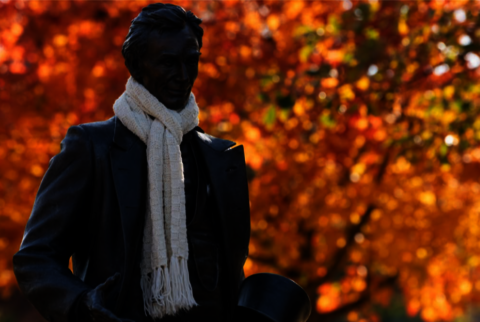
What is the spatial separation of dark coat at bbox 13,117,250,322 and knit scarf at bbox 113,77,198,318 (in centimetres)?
4

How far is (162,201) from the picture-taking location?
2.68 meters

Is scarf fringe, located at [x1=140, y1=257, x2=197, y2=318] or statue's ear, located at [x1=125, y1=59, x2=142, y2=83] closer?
scarf fringe, located at [x1=140, y1=257, x2=197, y2=318]

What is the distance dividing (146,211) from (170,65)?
56cm

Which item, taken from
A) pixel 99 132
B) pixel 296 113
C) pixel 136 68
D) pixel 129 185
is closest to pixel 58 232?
pixel 129 185

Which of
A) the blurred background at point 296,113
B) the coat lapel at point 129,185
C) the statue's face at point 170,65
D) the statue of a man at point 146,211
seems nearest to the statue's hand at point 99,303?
the statue of a man at point 146,211

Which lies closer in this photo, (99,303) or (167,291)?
(99,303)

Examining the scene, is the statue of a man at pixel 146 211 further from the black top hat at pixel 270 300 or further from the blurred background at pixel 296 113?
the blurred background at pixel 296 113

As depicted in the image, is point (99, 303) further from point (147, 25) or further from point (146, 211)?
point (147, 25)

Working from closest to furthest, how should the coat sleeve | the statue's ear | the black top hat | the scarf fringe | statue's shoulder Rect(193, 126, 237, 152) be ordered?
1. the coat sleeve
2. the scarf fringe
3. the black top hat
4. the statue's ear
5. statue's shoulder Rect(193, 126, 237, 152)

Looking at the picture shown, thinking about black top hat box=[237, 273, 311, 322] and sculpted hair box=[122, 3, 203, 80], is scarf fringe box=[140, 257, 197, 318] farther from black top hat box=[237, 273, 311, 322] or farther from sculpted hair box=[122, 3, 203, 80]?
sculpted hair box=[122, 3, 203, 80]

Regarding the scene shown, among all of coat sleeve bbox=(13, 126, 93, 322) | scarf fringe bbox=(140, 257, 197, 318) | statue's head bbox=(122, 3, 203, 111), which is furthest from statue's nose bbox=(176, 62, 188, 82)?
scarf fringe bbox=(140, 257, 197, 318)

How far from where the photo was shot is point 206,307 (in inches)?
107

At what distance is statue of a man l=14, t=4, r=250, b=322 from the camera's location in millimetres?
2508

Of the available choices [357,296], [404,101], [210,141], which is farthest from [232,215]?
[357,296]
